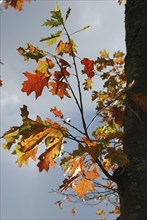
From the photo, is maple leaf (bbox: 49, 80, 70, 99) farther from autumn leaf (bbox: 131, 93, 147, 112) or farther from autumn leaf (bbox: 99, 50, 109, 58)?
autumn leaf (bbox: 99, 50, 109, 58)

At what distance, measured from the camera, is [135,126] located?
1.91m

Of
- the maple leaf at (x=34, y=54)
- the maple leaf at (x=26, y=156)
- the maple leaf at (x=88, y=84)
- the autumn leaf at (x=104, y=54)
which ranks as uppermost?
the autumn leaf at (x=104, y=54)

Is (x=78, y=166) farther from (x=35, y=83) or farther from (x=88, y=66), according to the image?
(x=88, y=66)

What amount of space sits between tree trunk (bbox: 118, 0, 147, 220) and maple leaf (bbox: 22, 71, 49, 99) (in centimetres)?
60

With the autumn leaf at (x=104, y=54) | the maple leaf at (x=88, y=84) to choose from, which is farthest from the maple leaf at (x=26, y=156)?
the autumn leaf at (x=104, y=54)

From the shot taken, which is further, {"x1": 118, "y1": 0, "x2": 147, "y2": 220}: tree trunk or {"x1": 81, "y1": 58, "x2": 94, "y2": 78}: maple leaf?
{"x1": 81, "y1": 58, "x2": 94, "y2": 78}: maple leaf

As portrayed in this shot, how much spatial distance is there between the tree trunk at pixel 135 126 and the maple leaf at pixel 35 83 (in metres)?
0.60

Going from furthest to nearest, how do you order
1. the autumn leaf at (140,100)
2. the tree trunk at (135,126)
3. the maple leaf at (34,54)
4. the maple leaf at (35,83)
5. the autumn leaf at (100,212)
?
the autumn leaf at (100,212) < the maple leaf at (35,83) < the maple leaf at (34,54) < the autumn leaf at (140,100) < the tree trunk at (135,126)

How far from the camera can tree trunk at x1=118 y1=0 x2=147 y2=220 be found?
1591mm

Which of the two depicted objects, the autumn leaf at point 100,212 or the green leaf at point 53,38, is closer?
the green leaf at point 53,38

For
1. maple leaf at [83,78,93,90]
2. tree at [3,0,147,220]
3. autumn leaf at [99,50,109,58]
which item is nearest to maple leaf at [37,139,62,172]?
tree at [3,0,147,220]

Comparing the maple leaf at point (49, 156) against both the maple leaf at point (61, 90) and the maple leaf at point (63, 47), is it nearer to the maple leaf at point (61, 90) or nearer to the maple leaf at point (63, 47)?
the maple leaf at point (61, 90)

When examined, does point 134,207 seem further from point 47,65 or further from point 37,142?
point 47,65

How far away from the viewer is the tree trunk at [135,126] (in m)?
1.59
